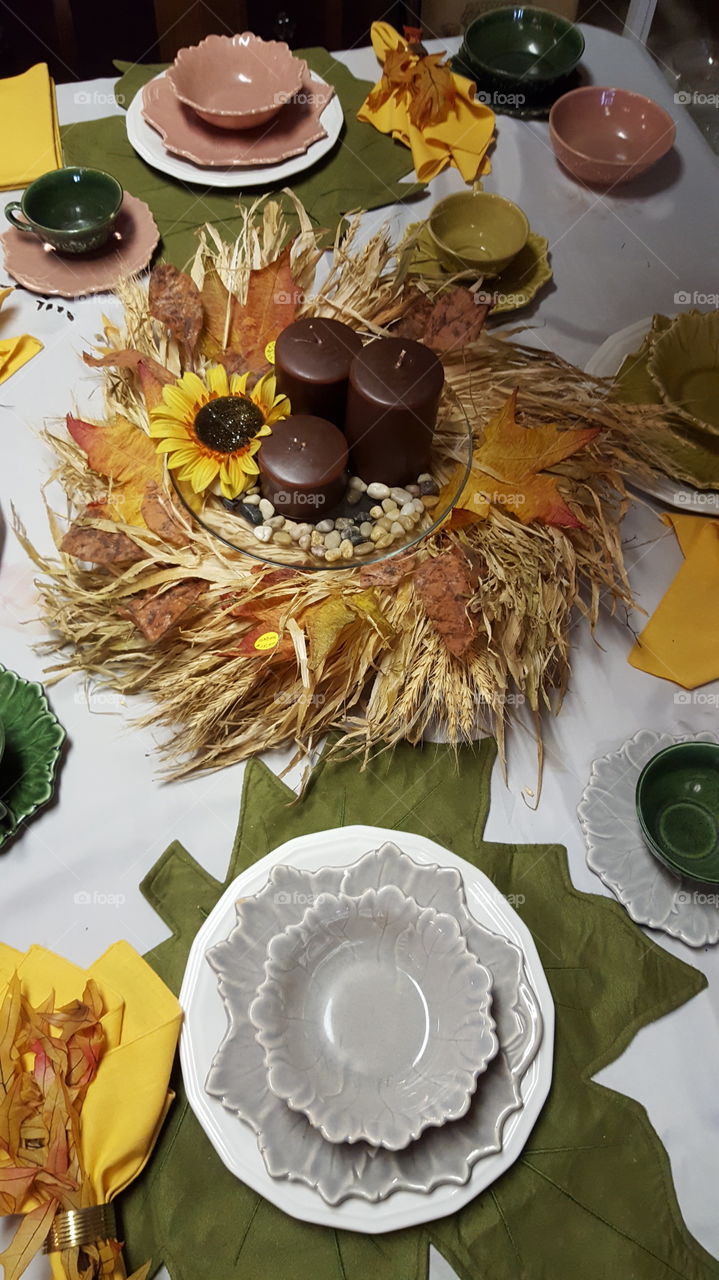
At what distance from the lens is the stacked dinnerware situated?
3.93 feet

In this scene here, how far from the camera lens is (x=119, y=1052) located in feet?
2.26

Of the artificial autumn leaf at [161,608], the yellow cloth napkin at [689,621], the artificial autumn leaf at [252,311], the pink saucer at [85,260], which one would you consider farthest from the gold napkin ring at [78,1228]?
the pink saucer at [85,260]

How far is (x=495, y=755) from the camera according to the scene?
86cm

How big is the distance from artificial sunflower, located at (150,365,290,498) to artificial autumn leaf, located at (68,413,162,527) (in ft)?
0.08

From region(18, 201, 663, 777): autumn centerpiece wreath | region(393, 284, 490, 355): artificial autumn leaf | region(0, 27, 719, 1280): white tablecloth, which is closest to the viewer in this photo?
region(0, 27, 719, 1280): white tablecloth

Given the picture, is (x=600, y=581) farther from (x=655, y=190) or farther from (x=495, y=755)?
(x=655, y=190)

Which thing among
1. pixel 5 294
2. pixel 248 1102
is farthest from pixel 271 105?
pixel 248 1102

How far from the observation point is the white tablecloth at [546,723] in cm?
74

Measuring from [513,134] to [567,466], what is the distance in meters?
0.64

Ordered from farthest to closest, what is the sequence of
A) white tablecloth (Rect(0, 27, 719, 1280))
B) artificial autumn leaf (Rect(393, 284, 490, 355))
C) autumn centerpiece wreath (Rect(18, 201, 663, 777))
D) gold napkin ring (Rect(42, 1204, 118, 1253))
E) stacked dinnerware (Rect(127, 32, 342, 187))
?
stacked dinnerware (Rect(127, 32, 342, 187)) < artificial autumn leaf (Rect(393, 284, 490, 355)) < autumn centerpiece wreath (Rect(18, 201, 663, 777)) < white tablecloth (Rect(0, 27, 719, 1280)) < gold napkin ring (Rect(42, 1204, 118, 1253))

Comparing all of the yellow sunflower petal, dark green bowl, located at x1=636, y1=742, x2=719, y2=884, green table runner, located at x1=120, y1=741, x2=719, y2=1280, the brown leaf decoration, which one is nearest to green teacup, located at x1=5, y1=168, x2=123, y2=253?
the yellow sunflower petal

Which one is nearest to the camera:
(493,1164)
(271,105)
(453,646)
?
(493,1164)

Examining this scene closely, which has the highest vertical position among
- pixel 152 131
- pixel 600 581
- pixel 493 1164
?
pixel 152 131

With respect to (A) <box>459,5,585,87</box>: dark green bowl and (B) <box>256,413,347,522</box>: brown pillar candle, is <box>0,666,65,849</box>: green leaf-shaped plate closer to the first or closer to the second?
(B) <box>256,413,347,522</box>: brown pillar candle
